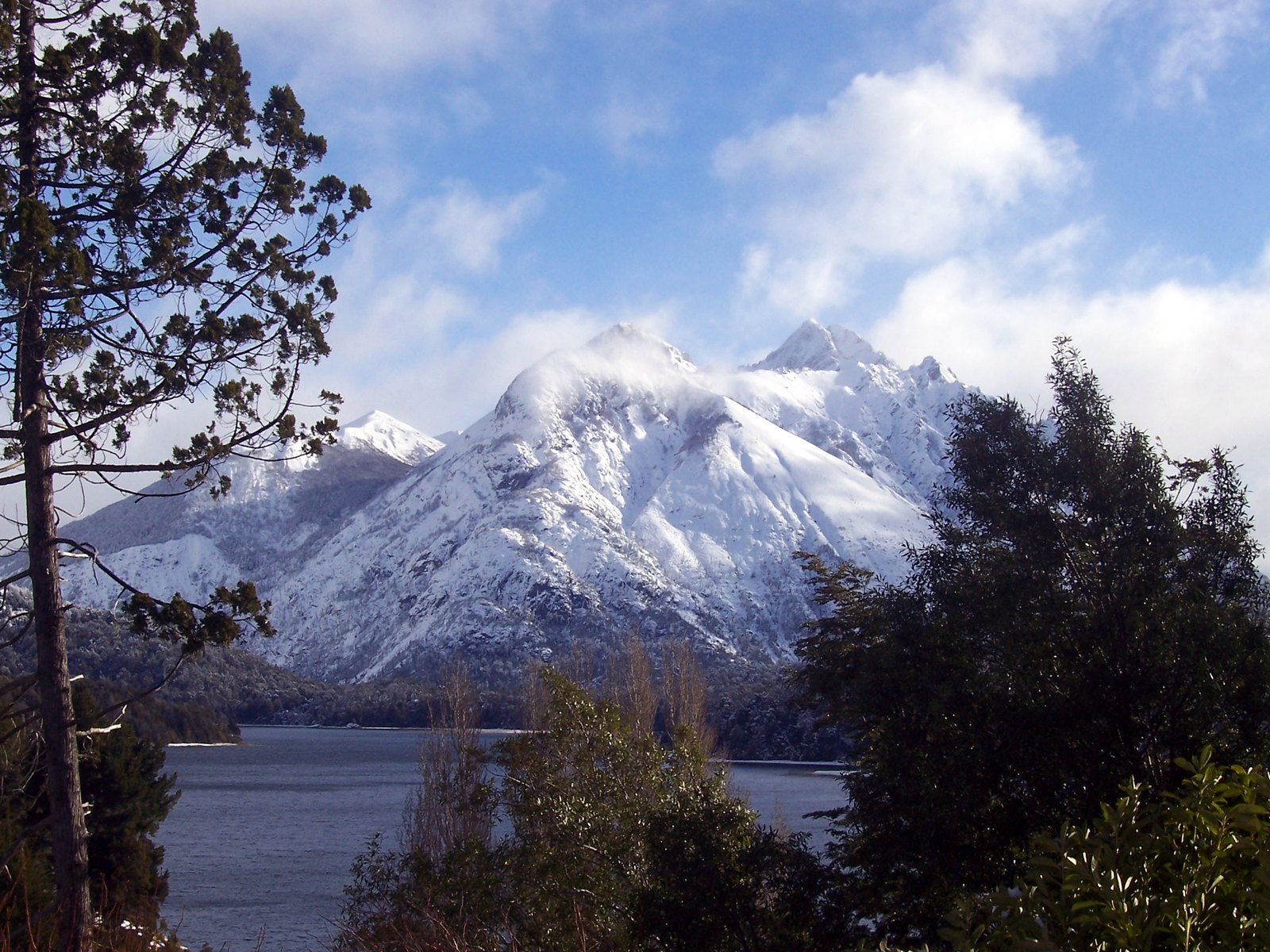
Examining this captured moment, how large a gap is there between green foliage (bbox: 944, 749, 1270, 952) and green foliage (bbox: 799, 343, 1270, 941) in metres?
7.43

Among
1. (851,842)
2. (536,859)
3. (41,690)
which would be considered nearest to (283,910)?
(536,859)

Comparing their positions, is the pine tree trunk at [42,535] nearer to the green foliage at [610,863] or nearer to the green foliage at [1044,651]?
the green foliage at [610,863]

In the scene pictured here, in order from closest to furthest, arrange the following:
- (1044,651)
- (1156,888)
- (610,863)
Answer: (1156,888) → (1044,651) → (610,863)

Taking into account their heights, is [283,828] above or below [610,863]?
below

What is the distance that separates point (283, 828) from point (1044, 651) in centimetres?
6638

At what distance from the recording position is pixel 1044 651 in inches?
510

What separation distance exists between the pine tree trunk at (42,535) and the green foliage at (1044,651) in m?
9.04

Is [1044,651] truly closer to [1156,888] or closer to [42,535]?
[1156,888]

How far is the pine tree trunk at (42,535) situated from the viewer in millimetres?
9852

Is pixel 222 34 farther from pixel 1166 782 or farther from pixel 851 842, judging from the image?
pixel 851 842

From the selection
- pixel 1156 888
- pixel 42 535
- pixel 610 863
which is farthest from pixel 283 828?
pixel 1156 888

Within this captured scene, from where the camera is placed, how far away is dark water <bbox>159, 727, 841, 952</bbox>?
4084 cm

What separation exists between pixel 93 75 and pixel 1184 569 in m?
14.1

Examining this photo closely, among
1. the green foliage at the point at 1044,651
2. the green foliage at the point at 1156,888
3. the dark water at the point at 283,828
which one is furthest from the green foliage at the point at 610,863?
the green foliage at the point at 1156,888
